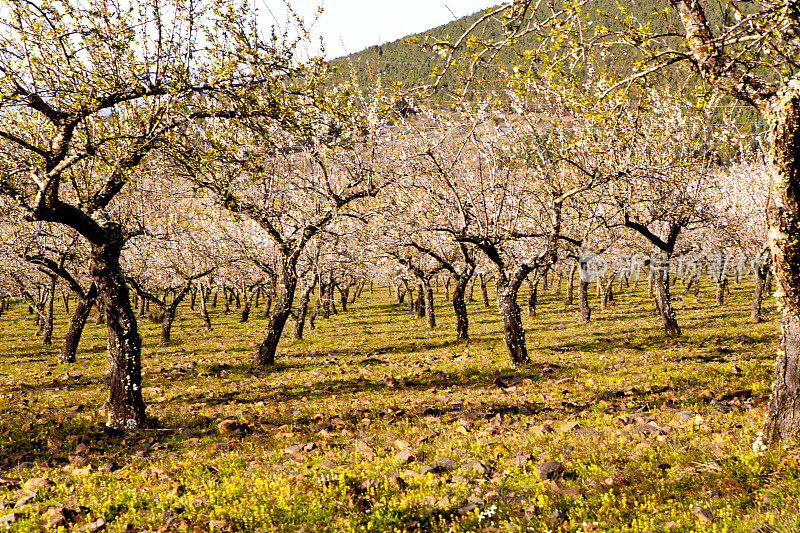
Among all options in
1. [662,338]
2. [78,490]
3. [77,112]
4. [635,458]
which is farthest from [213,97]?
[662,338]

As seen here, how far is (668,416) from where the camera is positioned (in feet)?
32.3

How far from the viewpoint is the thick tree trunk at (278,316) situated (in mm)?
21281

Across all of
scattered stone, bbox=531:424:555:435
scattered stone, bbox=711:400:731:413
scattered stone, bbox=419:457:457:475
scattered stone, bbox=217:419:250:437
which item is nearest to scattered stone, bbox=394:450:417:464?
scattered stone, bbox=419:457:457:475

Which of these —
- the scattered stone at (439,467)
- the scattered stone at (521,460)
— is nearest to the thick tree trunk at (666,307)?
the scattered stone at (521,460)

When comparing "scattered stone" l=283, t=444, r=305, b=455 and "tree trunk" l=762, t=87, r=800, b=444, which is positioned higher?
"tree trunk" l=762, t=87, r=800, b=444

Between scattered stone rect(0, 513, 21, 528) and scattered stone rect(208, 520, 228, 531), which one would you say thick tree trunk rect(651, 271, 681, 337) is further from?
scattered stone rect(0, 513, 21, 528)

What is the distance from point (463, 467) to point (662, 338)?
62.6ft

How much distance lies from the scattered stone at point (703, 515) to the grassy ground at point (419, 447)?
0.9 inches

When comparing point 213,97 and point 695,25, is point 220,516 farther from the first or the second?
point 695,25

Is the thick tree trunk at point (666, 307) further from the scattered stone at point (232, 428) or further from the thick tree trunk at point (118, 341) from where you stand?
the thick tree trunk at point (118, 341)

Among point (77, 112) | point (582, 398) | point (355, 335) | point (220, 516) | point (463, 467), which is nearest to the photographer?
point (220, 516)

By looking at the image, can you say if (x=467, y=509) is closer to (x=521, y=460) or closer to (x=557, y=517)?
(x=557, y=517)

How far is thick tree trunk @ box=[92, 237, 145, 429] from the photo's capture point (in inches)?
466

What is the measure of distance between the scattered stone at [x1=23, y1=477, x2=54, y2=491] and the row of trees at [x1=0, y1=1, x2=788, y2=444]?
3625 mm
